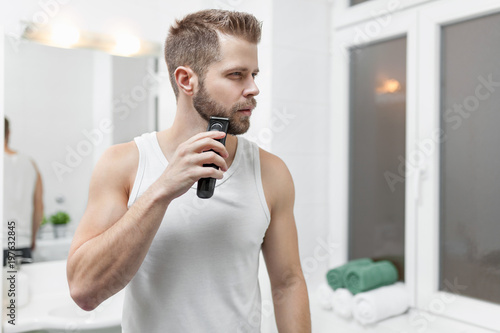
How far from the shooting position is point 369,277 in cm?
163

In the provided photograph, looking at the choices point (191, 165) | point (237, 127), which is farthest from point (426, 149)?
point (191, 165)

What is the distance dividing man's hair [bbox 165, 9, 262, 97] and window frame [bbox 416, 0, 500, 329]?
946 millimetres

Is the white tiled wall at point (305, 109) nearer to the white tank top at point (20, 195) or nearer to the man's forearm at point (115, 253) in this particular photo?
the white tank top at point (20, 195)

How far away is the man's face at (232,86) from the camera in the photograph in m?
0.84

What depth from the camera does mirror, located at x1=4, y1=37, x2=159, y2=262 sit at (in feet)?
4.98

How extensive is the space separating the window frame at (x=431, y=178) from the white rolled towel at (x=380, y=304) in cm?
7

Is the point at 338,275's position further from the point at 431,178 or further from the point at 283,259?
the point at 283,259

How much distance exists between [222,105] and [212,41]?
0.13m

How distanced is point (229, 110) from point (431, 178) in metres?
1.06

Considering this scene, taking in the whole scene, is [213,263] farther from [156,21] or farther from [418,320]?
[156,21]

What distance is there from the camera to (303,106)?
6.04ft

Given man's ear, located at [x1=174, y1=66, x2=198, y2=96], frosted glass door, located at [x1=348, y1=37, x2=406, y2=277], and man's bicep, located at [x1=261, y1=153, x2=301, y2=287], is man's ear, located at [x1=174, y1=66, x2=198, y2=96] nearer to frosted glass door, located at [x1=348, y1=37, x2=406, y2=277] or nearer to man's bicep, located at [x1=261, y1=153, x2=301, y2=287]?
man's bicep, located at [x1=261, y1=153, x2=301, y2=287]

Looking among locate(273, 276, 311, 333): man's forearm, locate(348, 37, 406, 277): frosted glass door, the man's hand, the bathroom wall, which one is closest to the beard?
the man's hand

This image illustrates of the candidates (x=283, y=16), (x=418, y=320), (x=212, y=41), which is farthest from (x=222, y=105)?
(x=418, y=320)
